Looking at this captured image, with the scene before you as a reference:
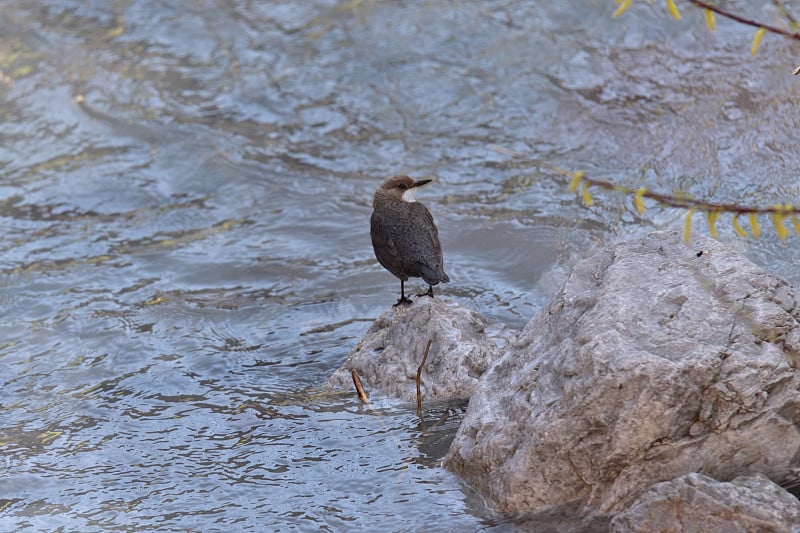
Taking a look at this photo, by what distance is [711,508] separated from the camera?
11.3 feet

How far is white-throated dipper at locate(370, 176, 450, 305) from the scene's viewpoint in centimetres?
583

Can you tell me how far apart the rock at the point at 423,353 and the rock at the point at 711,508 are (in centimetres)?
171

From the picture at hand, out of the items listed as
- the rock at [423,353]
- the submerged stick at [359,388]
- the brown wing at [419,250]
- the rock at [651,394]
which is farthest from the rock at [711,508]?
the brown wing at [419,250]

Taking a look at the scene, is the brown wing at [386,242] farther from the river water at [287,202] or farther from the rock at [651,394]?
the rock at [651,394]

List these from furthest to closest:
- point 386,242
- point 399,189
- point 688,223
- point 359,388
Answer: point 399,189, point 386,242, point 359,388, point 688,223

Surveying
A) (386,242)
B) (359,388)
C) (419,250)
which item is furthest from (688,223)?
(386,242)

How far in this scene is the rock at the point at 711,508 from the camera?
11.1 ft

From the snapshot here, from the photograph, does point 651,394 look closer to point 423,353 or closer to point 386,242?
point 423,353

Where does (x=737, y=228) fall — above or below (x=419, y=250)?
above

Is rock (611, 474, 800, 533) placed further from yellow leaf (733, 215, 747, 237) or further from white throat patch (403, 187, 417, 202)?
white throat patch (403, 187, 417, 202)

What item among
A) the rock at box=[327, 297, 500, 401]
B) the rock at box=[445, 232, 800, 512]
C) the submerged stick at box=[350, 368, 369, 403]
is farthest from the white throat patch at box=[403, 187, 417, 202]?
the rock at box=[445, 232, 800, 512]

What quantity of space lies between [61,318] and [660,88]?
245 inches

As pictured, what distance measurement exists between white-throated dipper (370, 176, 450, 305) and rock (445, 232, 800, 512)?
1697 mm

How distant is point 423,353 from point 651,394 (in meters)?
1.90
